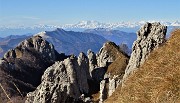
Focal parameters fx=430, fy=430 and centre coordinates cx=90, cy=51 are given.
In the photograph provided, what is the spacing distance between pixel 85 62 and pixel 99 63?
9910mm

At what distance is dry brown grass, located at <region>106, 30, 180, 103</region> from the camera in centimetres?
1237

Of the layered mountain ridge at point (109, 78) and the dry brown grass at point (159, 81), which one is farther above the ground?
the dry brown grass at point (159, 81)

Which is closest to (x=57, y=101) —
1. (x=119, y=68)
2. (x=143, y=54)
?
(x=143, y=54)

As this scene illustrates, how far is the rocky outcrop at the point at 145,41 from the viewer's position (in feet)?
248

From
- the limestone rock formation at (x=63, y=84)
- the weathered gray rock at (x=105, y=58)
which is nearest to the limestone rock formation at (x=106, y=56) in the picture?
the weathered gray rock at (x=105, y=58)

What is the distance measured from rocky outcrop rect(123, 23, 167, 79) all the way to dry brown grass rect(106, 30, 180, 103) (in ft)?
194

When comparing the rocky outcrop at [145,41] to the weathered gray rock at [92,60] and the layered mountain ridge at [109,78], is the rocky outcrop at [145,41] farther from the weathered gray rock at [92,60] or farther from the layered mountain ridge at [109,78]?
the weathered gray rock at [92,60]

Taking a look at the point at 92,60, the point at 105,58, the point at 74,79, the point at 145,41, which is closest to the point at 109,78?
the point at 74,79

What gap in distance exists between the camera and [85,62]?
14988 centimetres

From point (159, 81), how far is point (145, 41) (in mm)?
67109

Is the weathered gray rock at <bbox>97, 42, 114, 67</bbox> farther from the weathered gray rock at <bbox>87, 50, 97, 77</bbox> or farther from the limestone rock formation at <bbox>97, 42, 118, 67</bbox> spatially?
the weathered gray rock at <bbox>87, 50, 97, 77</bbox>

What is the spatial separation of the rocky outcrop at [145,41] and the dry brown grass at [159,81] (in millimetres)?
59111

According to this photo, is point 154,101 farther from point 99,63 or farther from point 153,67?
point 99,63

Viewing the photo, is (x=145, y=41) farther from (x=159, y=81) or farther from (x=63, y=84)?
(x=159, y=81)
